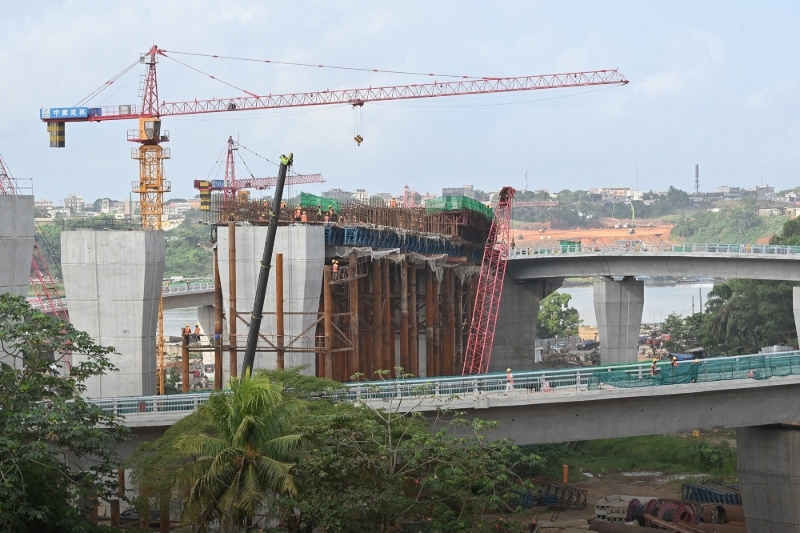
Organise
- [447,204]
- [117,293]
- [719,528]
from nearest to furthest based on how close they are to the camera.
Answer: [117,293], [719,528], [447,204]

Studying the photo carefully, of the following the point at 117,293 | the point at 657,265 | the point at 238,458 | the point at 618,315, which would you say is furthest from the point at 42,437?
the point at 618,315

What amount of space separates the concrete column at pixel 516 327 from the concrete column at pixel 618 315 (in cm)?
611

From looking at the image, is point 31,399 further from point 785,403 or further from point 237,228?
point 785,403

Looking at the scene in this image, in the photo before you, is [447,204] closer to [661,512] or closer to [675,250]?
[675,250]

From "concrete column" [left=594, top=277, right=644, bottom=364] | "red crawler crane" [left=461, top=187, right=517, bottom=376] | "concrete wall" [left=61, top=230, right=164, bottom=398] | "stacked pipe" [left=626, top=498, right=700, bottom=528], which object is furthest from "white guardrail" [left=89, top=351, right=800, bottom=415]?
"concrete column" [left=594, top=277, right=644, bottom=364]

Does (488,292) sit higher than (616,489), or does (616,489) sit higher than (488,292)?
(488,292)

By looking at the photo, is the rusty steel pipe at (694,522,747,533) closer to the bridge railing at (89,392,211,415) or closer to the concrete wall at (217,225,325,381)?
the concrete wall at (217,225,325,381)

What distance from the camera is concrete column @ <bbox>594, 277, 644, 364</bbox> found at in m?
102

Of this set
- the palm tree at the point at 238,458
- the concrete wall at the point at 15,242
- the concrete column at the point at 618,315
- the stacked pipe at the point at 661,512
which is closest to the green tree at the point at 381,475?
the palm tree at the point at 238,458

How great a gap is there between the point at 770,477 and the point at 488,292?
151 ft

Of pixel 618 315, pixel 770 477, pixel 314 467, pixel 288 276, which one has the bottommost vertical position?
pixel 770 477

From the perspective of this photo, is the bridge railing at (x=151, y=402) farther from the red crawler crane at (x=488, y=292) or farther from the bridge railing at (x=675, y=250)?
the bridge railing at (x=675, y=250)

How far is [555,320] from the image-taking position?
550ft

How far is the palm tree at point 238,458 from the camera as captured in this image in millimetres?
29438
